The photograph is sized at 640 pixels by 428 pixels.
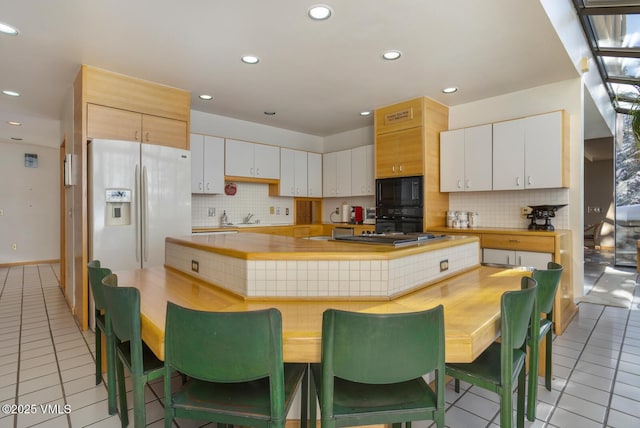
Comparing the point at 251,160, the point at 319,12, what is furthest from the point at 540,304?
the point at 251,160

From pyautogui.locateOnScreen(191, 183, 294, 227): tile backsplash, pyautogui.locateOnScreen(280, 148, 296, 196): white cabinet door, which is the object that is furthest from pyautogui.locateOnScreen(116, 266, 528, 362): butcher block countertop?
pyautogui.locateOnScreen(280, 148, 296, 196): white cabinet door

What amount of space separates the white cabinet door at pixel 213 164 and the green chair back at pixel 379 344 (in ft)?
13.0

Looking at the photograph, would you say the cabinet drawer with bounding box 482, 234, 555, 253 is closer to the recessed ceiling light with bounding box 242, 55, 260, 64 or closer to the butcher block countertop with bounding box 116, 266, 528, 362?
the butcher block countertop with bounding box 116, 266, 528, 362

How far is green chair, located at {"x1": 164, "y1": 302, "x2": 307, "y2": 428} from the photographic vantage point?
1.08m

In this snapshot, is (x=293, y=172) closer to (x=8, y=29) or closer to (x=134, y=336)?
(x=8, y=29)

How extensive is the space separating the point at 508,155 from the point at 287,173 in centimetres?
323

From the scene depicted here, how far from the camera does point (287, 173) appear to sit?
18.5ft

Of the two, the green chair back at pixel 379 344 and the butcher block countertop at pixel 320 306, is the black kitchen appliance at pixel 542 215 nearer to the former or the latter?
the butcher block countertop at pixel 320 306

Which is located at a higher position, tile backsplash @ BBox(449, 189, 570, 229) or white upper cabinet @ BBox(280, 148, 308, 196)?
white upper cabinet @ BBox(280, 148, 308, 196)

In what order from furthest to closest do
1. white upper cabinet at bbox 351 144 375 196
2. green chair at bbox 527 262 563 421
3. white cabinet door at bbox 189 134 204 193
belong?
white upper cabinet at bbox 351 144 375 196 < white cabinet door at bbox 189 134 204 193 < green chair at bbox 527 262 563 421

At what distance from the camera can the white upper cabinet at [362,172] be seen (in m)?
5.36

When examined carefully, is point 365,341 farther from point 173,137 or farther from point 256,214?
point 256,214

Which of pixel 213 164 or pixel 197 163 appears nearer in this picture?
pixel 197 163

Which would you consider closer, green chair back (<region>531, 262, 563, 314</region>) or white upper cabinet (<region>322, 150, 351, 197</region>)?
green chair back (<region>531, 262, 563, 314</region>)
